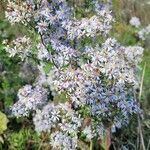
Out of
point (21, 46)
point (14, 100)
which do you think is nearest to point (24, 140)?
point (14, 100)

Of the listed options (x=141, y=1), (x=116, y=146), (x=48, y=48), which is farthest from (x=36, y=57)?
(x=141, y=1)

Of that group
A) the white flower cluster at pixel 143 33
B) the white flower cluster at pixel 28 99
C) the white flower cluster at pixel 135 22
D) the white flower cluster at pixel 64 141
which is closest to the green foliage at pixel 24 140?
the white flower cluster at pixel 28 99

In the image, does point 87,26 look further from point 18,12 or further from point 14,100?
point 14,100

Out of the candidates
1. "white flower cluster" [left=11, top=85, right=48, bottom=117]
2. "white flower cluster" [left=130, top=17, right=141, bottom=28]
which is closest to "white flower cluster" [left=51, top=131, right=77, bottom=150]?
"white flower cluster" [left=11, top=85, right=48, bottom=117]

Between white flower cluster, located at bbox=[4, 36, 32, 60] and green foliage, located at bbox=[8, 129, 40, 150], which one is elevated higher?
white flower cluster, located at bbox=[4, 36, 32, 60]

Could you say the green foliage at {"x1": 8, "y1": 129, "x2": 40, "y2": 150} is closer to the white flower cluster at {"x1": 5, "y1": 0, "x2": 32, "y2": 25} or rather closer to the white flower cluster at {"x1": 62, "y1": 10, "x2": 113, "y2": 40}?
the white flower cluster at {"x1": 62, "y1": 10, "x2": 113, "y2": 40}

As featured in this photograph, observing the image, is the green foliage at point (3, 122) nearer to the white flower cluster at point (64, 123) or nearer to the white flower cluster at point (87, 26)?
the white flower cluster at point (64, 123)

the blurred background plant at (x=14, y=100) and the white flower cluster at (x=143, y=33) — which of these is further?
the white flower cluster at (x=143, y=33)

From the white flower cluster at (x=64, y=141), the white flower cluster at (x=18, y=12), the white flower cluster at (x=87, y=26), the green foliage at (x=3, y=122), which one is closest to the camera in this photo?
the white flower cluster at (x=18, y=12)

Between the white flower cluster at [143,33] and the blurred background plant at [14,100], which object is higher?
the white flower cluster at [143,33]

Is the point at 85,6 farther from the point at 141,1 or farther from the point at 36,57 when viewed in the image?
the point at 141,1

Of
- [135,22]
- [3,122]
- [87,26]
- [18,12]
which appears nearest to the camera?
[18,12]
